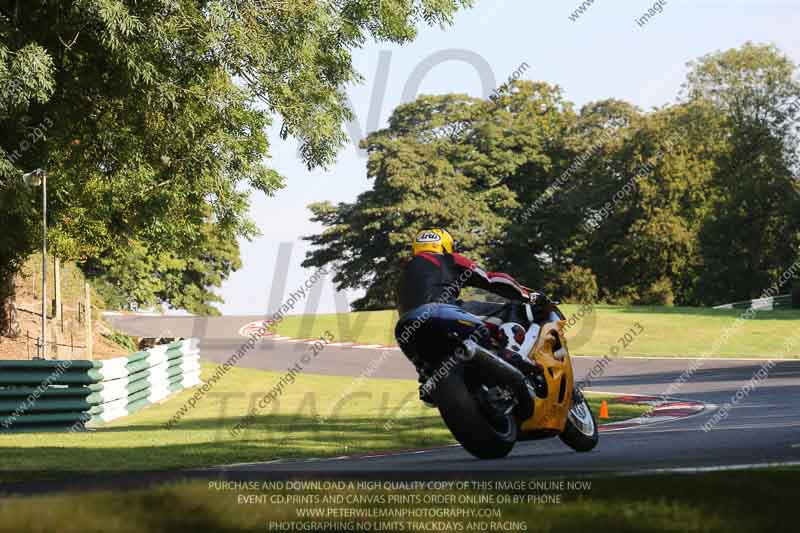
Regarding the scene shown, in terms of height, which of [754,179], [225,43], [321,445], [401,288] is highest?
[754,179]

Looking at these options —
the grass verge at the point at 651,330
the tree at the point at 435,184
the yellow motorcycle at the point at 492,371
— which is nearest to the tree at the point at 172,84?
the yellow motorcycle at the point at 492,371

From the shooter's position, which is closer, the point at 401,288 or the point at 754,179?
the point at 401,288

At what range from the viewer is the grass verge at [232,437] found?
42.6 feet

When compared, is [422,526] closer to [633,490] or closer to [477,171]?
[633,490]

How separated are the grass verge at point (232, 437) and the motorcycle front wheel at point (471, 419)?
4116 millimetres

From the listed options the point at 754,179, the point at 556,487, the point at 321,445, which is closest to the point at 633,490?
the point at 556,487

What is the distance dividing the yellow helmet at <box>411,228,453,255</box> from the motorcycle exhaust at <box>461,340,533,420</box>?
99 centimetres

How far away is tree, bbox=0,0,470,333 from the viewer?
1684cm

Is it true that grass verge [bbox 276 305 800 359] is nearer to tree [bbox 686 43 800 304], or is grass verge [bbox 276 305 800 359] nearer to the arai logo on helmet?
tree [bbox 686 43 800 304]

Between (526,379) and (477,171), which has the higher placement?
(477,171)

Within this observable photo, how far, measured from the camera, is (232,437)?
54.6 feet

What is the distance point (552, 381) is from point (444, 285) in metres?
1.49

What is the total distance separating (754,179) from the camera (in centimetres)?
6350

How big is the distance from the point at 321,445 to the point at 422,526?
996 centimetres
